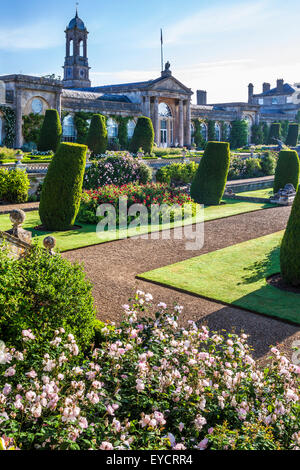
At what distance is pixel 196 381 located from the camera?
12.6 ft

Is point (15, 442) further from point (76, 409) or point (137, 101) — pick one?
point (137, 101)

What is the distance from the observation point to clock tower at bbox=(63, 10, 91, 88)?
57.3 meters

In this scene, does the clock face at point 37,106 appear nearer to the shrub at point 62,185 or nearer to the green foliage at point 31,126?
the green foliage at point 31,126

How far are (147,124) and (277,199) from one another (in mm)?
15059

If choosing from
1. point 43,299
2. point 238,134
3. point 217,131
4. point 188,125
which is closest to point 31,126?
point 188,125

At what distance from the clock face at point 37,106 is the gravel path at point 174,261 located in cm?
2245

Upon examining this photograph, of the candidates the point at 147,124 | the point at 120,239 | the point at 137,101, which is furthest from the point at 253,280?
the point at 137,101

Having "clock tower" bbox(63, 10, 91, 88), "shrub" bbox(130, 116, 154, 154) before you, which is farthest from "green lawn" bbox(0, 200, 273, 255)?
"clock tower" bbox(63, 10, 91, 88)

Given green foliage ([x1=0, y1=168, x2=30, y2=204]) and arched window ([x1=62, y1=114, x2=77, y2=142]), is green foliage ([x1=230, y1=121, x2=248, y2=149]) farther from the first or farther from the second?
green foliage ([x1=0, y1=168, x2=30, y2=204])

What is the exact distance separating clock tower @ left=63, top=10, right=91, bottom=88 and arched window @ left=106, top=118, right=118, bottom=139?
2353 cm

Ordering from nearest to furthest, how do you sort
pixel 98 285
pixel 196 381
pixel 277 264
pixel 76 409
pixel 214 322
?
pixel 76 409, pixel 196 381, pixel 214 322, pixel 98 285, pixel 277 264

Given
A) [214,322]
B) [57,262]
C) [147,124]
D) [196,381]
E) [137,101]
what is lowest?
[214,322]

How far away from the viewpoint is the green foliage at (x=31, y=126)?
32.6 meters

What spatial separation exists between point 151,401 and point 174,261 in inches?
268
